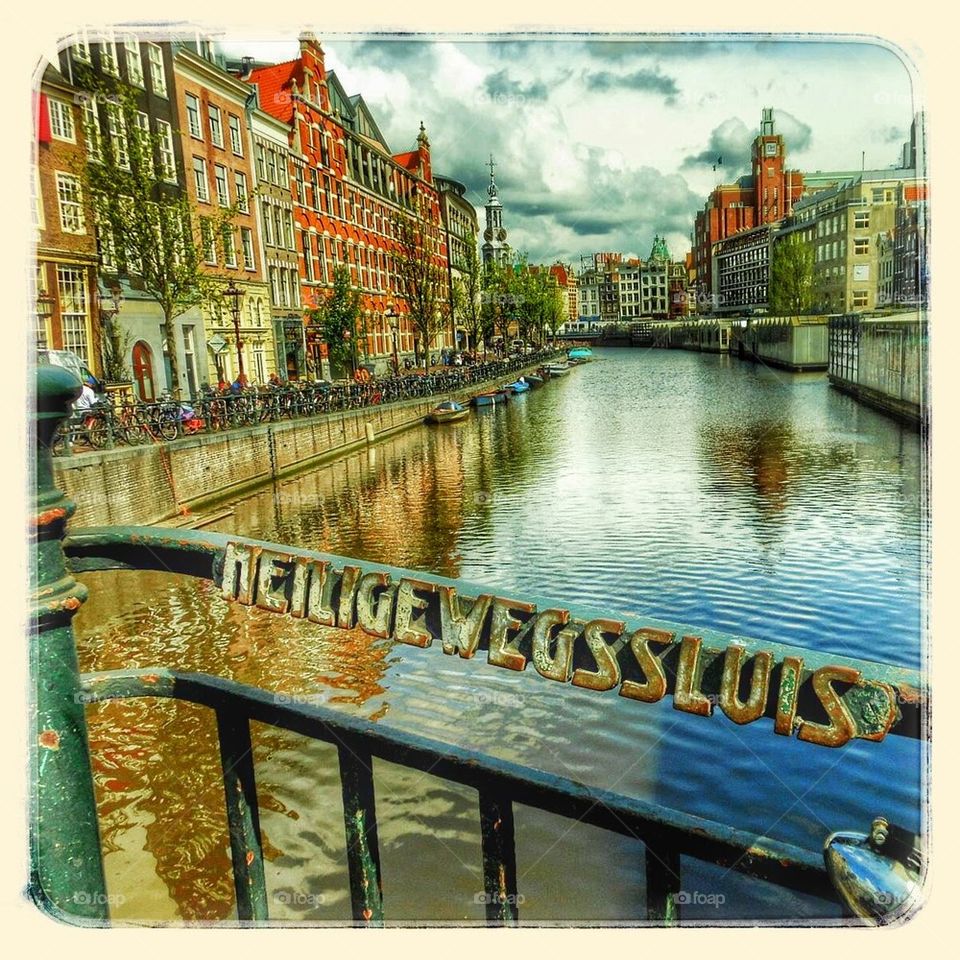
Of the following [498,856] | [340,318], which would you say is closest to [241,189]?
[340,318]

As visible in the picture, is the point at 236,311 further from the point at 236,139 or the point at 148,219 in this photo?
the point at 236,139

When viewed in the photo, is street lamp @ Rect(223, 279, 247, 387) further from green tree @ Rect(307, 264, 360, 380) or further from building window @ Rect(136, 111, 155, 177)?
building window @ Rect(136, 111, 155, 177)

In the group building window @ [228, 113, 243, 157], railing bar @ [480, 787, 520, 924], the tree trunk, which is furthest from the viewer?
building window @ [228, 113, 243, 157]

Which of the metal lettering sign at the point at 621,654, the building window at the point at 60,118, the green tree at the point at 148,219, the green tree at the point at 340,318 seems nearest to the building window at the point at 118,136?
the green tree at the point at 148,219

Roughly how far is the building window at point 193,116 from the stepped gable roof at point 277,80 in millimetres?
234

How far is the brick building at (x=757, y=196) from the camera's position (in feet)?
8.55

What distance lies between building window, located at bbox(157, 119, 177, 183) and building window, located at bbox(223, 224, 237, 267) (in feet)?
1.34

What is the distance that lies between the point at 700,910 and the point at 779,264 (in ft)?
10.4

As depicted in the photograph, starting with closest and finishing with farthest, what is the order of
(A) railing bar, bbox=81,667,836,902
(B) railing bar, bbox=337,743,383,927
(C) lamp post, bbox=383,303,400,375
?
(A) railing bar, bbox=81,667,836,902
(B) railing bar, bbox=337,743,383,927
(C) lamp post, bbox=383,303,400,375

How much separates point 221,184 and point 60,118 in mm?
2265

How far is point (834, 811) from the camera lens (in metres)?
4.61

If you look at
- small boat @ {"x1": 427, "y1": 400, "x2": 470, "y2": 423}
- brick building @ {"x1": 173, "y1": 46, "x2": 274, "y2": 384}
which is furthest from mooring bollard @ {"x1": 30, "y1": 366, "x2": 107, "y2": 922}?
small boat @ {"x1": 427, "y1": 400, "x2": 470, "y2": 423}

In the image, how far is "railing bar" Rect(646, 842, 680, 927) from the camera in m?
1.25

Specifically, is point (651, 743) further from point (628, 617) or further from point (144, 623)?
point (628, 617)
